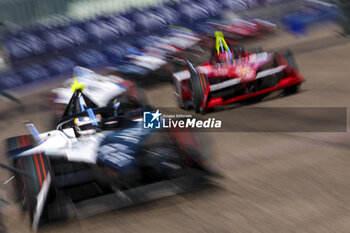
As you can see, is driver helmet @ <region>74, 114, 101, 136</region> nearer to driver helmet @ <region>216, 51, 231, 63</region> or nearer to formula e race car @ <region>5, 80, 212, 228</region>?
formula e race car @ <region>5, 80, 212, 228</region>

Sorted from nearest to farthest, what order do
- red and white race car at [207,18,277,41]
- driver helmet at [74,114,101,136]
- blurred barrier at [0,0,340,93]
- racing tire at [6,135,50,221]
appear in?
racing tire at [6,135,50,221], driver helmet at [74,114,101,136], blurred barrier at [0,0,340,93], red and white race car at [207,18,277,41]

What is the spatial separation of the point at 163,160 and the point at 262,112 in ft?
10.3

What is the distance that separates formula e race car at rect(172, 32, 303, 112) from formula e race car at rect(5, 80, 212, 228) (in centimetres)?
229

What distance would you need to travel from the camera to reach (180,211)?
5219 mm

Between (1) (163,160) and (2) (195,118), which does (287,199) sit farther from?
(2) (195,118)

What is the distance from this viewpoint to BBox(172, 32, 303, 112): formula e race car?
26.9 ft

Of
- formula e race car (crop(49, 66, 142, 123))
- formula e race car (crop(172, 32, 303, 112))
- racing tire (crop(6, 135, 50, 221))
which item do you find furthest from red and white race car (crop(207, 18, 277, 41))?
racing tire (crop(6, 135, 50, 221))

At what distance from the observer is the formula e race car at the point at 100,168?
5.15 m

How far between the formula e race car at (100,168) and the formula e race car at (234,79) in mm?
2288

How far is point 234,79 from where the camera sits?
827 centimetres

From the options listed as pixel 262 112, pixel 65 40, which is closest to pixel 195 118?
pixel 262 112

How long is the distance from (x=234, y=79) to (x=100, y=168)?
365 cm

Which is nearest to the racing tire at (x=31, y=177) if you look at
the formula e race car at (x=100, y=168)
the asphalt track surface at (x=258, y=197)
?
the formula e race car at (x=100, y=168)

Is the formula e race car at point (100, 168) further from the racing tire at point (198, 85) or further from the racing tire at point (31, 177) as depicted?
the racing tire at point (198, 85)
